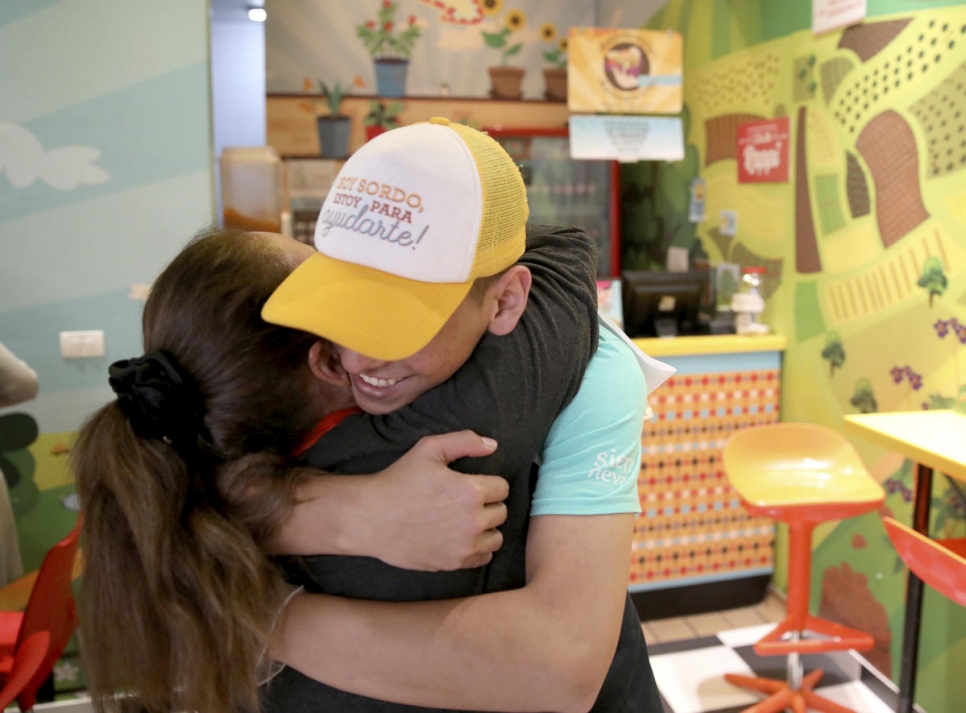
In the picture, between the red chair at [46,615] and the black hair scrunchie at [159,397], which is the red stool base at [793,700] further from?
the black hair scrunchie at [159,397]

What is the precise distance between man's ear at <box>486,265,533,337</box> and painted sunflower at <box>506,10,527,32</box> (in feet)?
15.3

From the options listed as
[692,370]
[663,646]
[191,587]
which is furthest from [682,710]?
[191,587]

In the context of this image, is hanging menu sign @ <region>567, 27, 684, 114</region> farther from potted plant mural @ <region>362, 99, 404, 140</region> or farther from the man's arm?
the man's arm

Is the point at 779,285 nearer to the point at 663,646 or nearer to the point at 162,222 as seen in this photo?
the point at 663,646

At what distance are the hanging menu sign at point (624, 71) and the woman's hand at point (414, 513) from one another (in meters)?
3.12

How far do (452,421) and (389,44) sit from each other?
4.59m

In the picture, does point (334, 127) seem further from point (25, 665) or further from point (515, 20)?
point (25, 665)

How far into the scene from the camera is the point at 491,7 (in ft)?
16.6

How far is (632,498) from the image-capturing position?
0.91 metres

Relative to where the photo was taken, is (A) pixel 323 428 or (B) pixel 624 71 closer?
(A) pixel 323 428

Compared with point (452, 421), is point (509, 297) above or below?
above

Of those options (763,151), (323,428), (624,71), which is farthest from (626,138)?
(323,428)

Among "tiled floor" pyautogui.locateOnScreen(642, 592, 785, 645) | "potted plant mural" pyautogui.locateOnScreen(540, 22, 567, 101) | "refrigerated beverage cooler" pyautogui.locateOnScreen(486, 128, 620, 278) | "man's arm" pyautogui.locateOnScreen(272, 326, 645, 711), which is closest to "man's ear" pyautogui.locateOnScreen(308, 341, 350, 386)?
"man's arm" pyautogui.locateOnScreen(272, 326, 645, 711)

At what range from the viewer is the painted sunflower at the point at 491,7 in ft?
16.5
